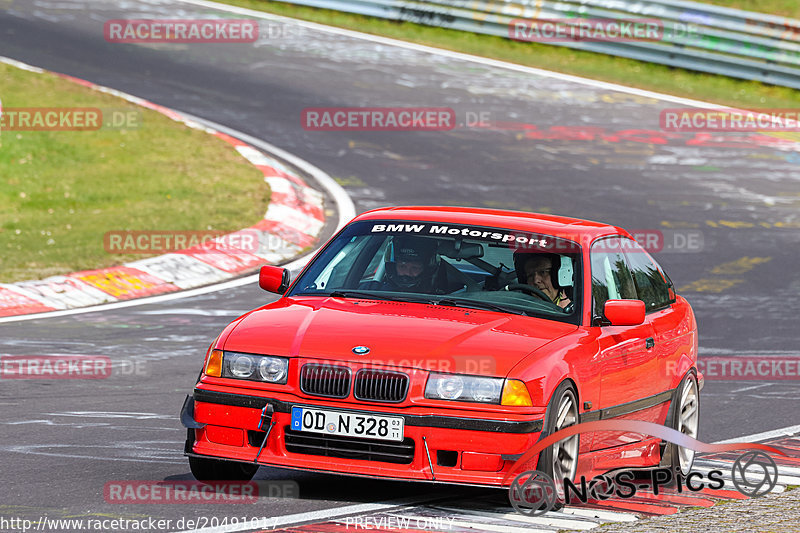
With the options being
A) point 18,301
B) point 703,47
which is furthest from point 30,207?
point 703,47

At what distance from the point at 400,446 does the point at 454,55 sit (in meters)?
19.5

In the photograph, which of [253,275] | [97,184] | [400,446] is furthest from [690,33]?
[400,446]

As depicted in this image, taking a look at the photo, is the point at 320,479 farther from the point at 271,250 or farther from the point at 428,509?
the point at 271,250

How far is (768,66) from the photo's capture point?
79.4 feet

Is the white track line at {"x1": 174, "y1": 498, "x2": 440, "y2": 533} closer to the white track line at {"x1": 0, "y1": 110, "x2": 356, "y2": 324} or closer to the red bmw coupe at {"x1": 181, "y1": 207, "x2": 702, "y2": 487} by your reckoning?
the red bmw coupe at {"x1": 181, "y1": 207, "x2": 702, "y2": 487}

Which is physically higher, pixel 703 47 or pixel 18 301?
pixel 703 47

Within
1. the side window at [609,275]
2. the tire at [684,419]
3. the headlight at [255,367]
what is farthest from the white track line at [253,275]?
the tire at [684,419]

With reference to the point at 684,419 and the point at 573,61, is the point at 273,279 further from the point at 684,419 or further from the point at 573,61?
the point at 573,61

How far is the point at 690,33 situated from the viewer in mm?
24703

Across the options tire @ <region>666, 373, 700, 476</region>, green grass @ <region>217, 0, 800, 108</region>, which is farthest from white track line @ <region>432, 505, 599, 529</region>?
green grass @ <region>217, 0, 800, 108</region>

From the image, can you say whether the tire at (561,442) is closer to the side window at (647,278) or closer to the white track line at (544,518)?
the white track line at (544,518)

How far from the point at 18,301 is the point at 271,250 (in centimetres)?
341

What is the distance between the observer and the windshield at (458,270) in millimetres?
7539

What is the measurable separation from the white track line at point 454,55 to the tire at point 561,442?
1674cm
